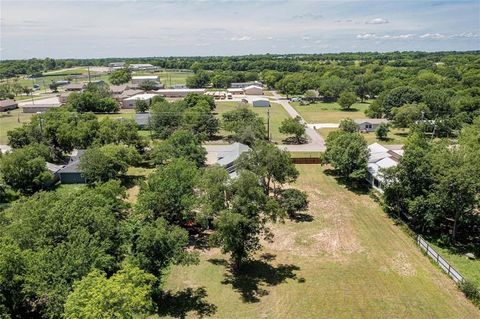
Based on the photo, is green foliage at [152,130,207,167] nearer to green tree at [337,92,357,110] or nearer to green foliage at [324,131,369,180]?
green foliage at [324,131,369,180]

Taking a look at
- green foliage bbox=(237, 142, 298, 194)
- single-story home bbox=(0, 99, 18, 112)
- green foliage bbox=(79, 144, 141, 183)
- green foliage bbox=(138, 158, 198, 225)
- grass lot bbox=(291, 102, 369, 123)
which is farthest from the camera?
single-story home bbox=(0, 99, 18, 112)

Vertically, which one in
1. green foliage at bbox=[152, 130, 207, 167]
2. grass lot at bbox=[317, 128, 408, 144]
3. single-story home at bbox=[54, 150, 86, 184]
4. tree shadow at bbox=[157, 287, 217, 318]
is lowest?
tree shadow at bbox=[157, 287, 217, 318]

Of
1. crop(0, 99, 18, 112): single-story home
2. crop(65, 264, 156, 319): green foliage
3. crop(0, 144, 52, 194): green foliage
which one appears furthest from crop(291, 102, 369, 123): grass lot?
crop(0, 99, 18, 112): single-story home

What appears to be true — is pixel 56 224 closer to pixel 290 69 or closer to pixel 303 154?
pixel 303 154

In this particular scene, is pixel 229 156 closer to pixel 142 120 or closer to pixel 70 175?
pixel 70 175

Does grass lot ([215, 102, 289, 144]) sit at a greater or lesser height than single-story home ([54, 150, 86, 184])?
greater

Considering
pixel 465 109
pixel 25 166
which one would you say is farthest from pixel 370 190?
pixel 465 109

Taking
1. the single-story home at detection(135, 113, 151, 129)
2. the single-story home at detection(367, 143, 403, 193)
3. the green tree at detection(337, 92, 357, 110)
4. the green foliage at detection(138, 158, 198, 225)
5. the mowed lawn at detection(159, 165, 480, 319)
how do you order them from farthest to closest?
the green tree at detection(337, 92, 357, 110)
the single-story home at detection(135, 113, 151, 129)
the single-story home at detection(367, 143, 403, 193)
the green foliage at detection(138, 158, 198, 225)
the mowed lawn at detection(159, 165, 480, 319)
